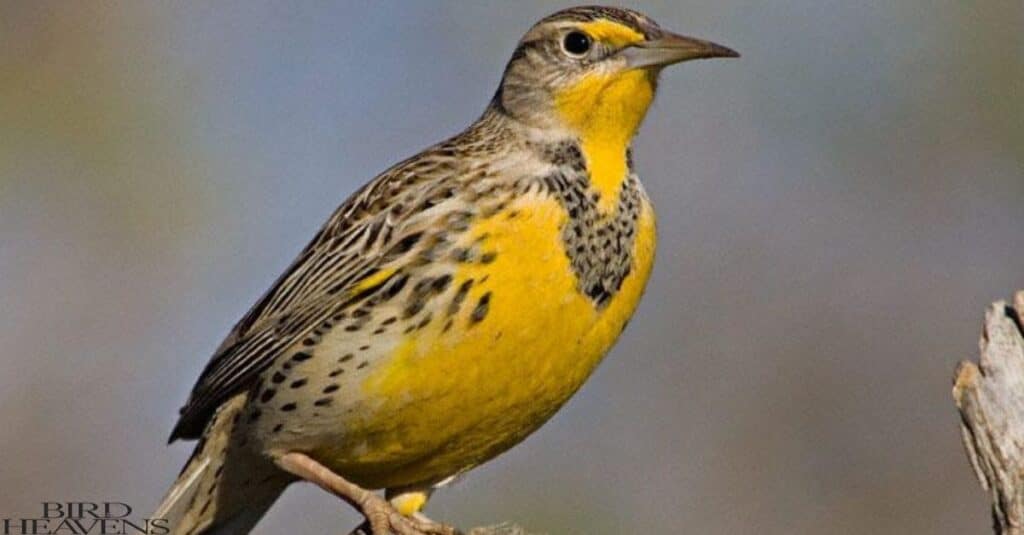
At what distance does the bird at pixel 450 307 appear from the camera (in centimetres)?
571

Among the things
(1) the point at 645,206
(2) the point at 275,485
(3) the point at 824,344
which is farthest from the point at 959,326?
(2) the point at 275,485

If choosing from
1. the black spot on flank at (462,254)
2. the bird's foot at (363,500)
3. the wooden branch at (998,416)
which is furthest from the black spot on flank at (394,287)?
the wooden branch at (998,416)

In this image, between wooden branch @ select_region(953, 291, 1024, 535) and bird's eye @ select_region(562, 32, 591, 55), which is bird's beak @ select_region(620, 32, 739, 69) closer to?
bird's eye @ select_region(562, 32, 591, 55)

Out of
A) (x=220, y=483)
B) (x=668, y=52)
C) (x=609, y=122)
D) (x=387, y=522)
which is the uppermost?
(x=668, y=52)

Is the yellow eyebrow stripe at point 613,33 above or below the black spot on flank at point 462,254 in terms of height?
above

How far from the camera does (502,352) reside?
5.67 m

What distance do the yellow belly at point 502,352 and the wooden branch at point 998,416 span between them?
1.01 meters

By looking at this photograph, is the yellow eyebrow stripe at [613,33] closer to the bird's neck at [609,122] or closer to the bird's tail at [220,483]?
the bird's neck at [609,122]

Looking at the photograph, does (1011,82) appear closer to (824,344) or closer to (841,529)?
(824,344)

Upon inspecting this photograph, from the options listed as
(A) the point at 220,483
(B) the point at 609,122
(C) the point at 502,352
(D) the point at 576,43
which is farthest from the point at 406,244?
(A) the point at 220,483

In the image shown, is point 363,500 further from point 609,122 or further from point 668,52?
point 668,52

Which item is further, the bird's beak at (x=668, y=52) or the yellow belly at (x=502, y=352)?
the bird's beak at (x=668, y=52)

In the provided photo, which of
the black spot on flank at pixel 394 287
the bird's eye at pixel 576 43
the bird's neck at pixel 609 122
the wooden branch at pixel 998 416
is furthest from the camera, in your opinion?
the bird's eye at pixel 576 43

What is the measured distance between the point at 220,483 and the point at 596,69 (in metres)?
1.20
